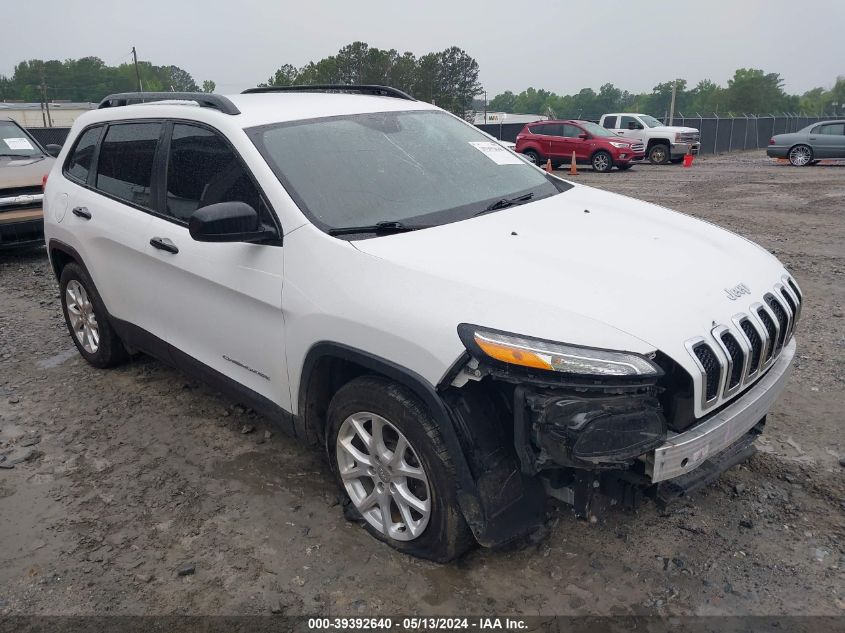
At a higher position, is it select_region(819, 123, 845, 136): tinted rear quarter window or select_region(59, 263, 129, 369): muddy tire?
select_region(819, 123, 845, 136): tinted rear quarter window

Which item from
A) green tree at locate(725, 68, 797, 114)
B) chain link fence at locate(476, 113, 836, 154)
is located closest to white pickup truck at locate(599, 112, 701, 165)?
chain link fence at locate(476, 113, 836, 154)

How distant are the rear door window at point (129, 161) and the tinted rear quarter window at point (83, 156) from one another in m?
0.16

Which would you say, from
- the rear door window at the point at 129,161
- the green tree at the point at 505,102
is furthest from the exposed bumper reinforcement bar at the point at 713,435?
the green tree at the point at 505,102

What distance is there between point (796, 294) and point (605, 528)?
138 centimetres

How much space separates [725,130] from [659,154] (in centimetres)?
902

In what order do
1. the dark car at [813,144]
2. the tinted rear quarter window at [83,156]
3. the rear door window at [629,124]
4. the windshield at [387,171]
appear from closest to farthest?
1. the windshield at [387,171]
2. the tinted rear quarter window at [83,156]
3. the dark car at [813,144]
4. the rear door window at [629,124]

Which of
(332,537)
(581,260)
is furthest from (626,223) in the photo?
(332,537)

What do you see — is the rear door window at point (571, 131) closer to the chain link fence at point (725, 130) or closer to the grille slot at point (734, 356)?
the chain link fence at point (725, 130)

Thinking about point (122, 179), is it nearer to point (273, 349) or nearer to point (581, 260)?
point (273, 349)

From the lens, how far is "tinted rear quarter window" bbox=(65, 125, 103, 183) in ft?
15.0

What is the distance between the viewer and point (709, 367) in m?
2.45

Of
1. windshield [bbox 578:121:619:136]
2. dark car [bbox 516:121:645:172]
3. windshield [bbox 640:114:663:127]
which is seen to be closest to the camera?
dark car [bbox 516:121:645:172]

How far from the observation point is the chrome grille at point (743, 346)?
2455mm

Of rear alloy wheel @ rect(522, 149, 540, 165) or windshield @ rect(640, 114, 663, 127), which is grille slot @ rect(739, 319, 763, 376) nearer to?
rear alloy wheel @ rect(522, 149, 540, 165)
